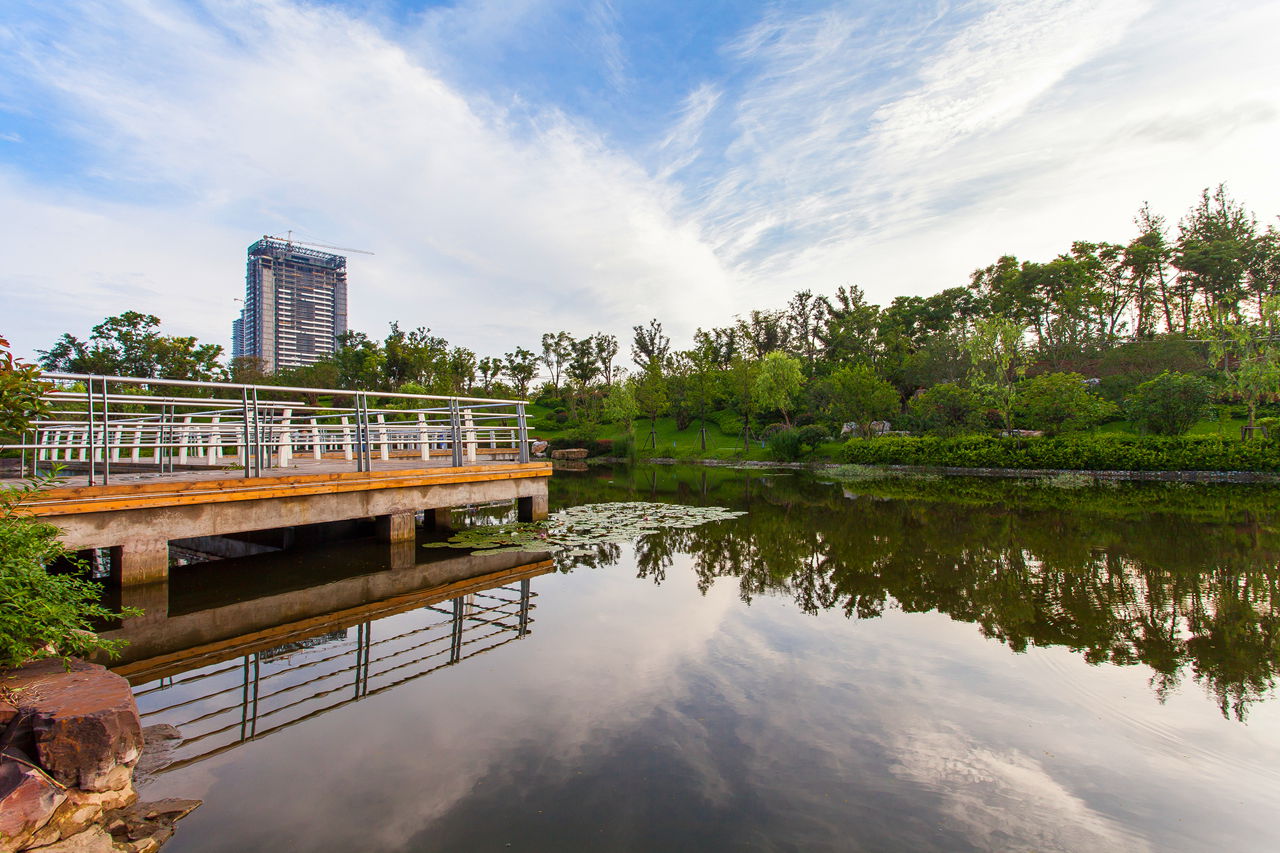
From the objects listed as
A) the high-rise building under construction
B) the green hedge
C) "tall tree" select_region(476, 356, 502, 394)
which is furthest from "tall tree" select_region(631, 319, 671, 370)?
the high-rise building under construction

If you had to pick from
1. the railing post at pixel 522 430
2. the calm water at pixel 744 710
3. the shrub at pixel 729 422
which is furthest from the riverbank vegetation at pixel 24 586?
the shrub at pixel 729 422

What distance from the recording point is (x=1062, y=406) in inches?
1087

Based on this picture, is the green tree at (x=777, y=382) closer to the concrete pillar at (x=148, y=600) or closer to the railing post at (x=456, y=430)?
the railing post at (x=456, y=430)

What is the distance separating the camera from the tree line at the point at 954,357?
94.4ft

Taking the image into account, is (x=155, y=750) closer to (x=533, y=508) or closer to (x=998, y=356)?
(x=533, y=508)

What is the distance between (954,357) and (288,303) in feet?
480

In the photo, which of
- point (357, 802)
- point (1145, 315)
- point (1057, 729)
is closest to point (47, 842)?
point (357, 802)

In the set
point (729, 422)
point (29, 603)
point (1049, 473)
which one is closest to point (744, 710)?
point (29, 603)

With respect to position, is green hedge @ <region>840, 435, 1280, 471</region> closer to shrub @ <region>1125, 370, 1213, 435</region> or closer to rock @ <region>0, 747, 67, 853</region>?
shrub @ <region>1125, 370, 1213, 435</region>

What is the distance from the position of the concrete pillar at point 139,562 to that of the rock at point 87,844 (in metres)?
5.19

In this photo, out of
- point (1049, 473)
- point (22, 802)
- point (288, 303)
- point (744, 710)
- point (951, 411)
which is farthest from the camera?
point (288, 303)

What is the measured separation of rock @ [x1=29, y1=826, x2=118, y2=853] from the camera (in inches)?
113

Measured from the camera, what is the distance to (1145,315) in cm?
4928

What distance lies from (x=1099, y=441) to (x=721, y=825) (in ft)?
92.4
